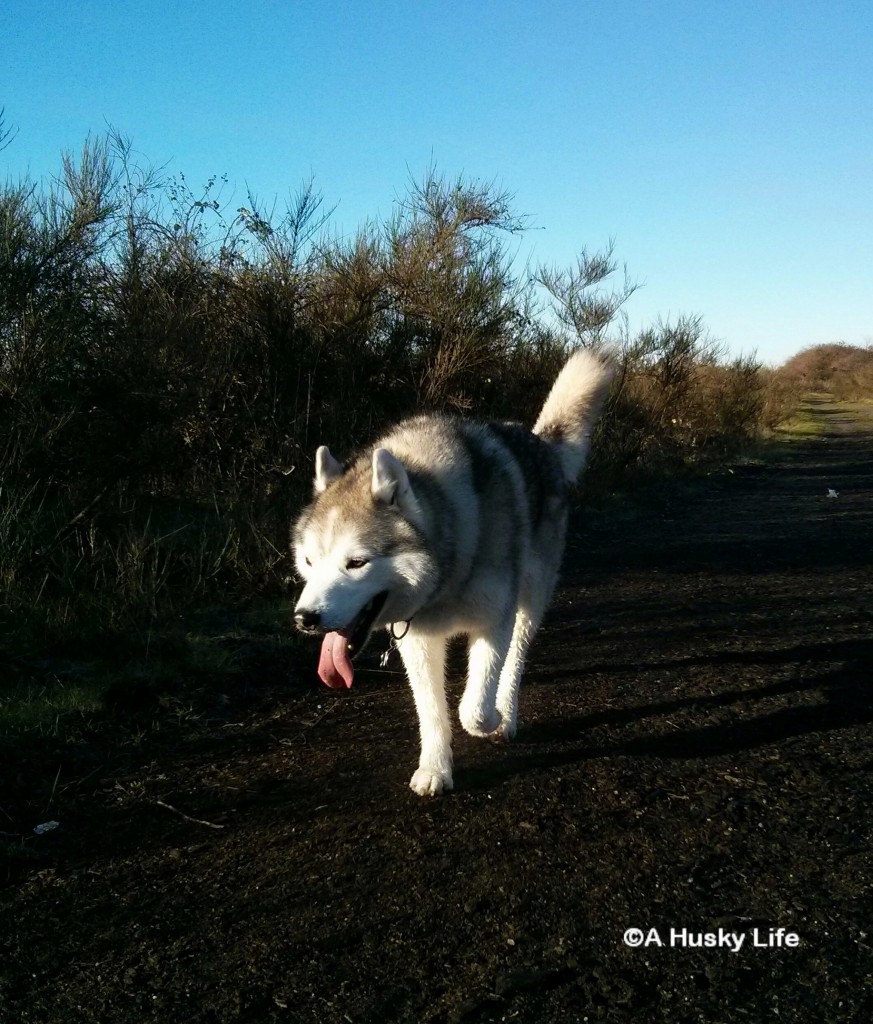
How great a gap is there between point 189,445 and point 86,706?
3.55m

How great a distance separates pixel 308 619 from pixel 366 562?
1.19ft

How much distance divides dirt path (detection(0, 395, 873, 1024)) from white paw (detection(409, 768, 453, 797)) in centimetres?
6

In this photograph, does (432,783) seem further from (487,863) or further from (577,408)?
(577,408)

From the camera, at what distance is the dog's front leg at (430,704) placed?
358 centimetres

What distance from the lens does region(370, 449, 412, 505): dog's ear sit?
341 cm

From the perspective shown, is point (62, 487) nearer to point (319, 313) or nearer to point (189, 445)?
point (189, 445)

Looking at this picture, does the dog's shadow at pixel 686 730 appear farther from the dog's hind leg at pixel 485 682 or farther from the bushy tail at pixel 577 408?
the bushy tail at pixel 577 408

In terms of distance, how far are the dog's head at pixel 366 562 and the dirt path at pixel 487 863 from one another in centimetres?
72

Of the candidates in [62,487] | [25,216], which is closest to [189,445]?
[62,487]

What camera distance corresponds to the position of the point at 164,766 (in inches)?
154

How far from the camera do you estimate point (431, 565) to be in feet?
11.1

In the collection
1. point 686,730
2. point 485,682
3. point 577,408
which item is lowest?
point 686,730

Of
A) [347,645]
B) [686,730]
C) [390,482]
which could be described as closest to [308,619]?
[347,645]

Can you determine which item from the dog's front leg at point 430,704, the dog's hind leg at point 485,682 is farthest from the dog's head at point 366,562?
the dog's hind leg at point 485,682
